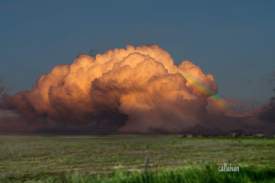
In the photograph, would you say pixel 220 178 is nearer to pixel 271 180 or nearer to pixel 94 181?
pixel 271 180

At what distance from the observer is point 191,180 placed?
15172 mm

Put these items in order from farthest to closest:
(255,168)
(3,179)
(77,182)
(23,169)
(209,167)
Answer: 1. (23,169)
2. (3,179)
3. (255,168)
4. (209,167)
5. (77,182)

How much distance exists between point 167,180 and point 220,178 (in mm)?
1818

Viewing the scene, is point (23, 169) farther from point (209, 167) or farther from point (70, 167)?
point (209, 167)

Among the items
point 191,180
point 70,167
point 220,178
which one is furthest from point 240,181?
point 70,167

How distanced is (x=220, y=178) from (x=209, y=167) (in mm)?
755

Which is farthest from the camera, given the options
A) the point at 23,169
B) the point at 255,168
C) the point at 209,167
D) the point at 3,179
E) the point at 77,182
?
the point at 23,169

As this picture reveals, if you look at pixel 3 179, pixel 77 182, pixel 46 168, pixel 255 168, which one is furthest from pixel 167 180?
pixel 46 168

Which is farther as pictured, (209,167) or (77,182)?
(209,167)

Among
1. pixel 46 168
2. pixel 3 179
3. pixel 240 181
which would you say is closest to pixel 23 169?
pixel 46 168

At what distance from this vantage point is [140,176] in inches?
605

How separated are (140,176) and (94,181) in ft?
5.02

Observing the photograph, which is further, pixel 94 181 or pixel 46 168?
pixel 46 168

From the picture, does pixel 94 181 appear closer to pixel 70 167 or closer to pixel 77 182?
pixel 77 182
